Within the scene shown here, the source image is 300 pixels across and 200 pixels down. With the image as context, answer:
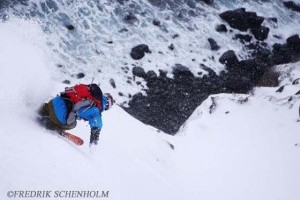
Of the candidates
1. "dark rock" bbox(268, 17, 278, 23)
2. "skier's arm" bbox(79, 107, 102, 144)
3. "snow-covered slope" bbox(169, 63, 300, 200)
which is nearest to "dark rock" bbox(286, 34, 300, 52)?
"dark rock" bbox(268, 17, 278, 23)

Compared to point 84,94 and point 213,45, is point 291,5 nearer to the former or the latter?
point 213,45

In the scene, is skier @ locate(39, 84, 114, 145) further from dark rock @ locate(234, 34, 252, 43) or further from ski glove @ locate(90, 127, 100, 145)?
dark rock @ locate(234, 34, 252, 43)

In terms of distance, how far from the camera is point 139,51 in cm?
1689

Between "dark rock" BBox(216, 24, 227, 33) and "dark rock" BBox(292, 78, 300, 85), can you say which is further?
"dark rock" BBox(216, 24, 227, 33)

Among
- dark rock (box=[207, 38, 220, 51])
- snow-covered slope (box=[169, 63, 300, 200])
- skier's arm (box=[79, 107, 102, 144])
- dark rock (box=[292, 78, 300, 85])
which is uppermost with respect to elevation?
dark rock (box=[207, 38, 220, 51])

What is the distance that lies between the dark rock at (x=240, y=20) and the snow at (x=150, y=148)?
4505 millimetres

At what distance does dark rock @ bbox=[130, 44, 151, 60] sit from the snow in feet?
12.8

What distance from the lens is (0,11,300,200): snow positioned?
200 inches

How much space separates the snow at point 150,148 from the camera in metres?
5.08

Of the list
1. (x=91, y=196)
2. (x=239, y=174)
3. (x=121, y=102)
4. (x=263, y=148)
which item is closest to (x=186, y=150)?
(x=239, y=174)

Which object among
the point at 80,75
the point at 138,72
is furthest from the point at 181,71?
the point at 80,75

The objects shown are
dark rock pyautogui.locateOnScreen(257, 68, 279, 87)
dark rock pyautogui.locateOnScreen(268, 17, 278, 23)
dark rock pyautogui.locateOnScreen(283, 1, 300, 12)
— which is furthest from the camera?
dark rock pyautogui.locateOnScreen(283, 1, 300, 12)

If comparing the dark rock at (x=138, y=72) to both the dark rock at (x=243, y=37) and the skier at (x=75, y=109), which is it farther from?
the skier at (x=75, y=109)

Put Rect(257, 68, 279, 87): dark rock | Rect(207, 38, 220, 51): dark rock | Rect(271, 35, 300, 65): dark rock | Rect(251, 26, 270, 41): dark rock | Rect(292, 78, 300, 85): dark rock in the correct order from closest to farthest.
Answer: Rect(292, 78, 300, 85): dark rock
Rect(257, 68, 279, 87): dark rock
Rect(207, 38, 220, 51): dark rock
Rect(271, 35, 300, 65): dark rock
Rect(251, 26, 270, 41): dark rock
